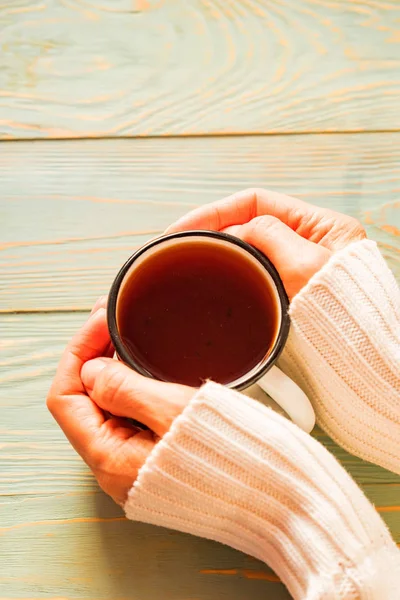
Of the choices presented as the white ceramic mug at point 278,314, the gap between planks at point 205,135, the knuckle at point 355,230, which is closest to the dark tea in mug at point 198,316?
the white ceramic mug at point 278,314

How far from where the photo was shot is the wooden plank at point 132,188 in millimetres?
713

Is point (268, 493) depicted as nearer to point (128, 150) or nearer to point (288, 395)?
point (288, 395)

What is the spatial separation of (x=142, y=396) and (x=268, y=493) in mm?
141

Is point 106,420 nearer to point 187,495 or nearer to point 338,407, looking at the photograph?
point 187,495

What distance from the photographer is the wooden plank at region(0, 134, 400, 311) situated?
28.1 inches

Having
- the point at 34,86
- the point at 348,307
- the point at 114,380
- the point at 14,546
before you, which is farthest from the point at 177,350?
the point at 34,86

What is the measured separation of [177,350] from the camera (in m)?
0.52

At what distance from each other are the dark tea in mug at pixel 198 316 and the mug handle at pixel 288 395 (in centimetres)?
2

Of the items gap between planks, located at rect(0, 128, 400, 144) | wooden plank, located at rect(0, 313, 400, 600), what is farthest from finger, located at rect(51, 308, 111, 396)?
gap between planks, located at rect(0, 128, 400, 144)

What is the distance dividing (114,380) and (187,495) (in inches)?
4.6

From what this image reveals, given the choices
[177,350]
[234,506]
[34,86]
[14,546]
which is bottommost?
[14,546]

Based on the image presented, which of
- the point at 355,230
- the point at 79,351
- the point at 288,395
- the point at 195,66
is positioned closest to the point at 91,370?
the point at 79,351

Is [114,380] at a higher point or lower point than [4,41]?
lower

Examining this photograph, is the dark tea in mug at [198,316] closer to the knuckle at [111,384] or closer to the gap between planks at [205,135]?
the knuckle at [111,384]
